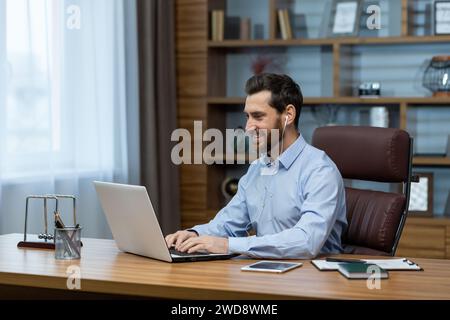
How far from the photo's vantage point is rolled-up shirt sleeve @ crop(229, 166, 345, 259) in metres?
2.32

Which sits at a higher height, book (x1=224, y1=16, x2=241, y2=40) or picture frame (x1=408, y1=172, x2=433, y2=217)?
book (x1=224, y1=16, x2=241, y2=40)

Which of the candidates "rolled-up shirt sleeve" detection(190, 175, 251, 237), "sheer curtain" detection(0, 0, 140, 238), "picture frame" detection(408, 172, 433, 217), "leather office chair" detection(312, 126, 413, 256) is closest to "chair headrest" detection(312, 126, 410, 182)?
"leather office chair" detection(312, 126, 413, 256)

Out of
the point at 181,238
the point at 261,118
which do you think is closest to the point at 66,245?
the point at 181,238

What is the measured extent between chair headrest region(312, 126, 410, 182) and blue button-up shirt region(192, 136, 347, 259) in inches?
9.6

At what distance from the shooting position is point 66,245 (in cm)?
233

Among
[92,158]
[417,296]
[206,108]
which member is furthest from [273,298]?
[206,108]

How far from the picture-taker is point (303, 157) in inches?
→ 104

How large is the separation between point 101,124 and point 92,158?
0.70 feet

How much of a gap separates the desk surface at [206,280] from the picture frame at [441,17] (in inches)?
99.8

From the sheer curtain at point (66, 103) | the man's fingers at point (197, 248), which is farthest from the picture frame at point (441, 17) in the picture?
the man's fingers at point (197, 248)

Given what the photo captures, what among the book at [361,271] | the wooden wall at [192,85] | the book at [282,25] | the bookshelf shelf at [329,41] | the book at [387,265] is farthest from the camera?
the wooden wall at [192,85]

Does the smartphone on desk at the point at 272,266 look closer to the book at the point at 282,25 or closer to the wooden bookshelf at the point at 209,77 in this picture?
the wooden bookshelf at the point at 209,77

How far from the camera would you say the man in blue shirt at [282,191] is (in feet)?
7.94

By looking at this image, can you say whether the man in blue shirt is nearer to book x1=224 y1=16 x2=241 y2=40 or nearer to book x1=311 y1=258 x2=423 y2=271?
book x1=311 y1=258 x2=423 y2=271
